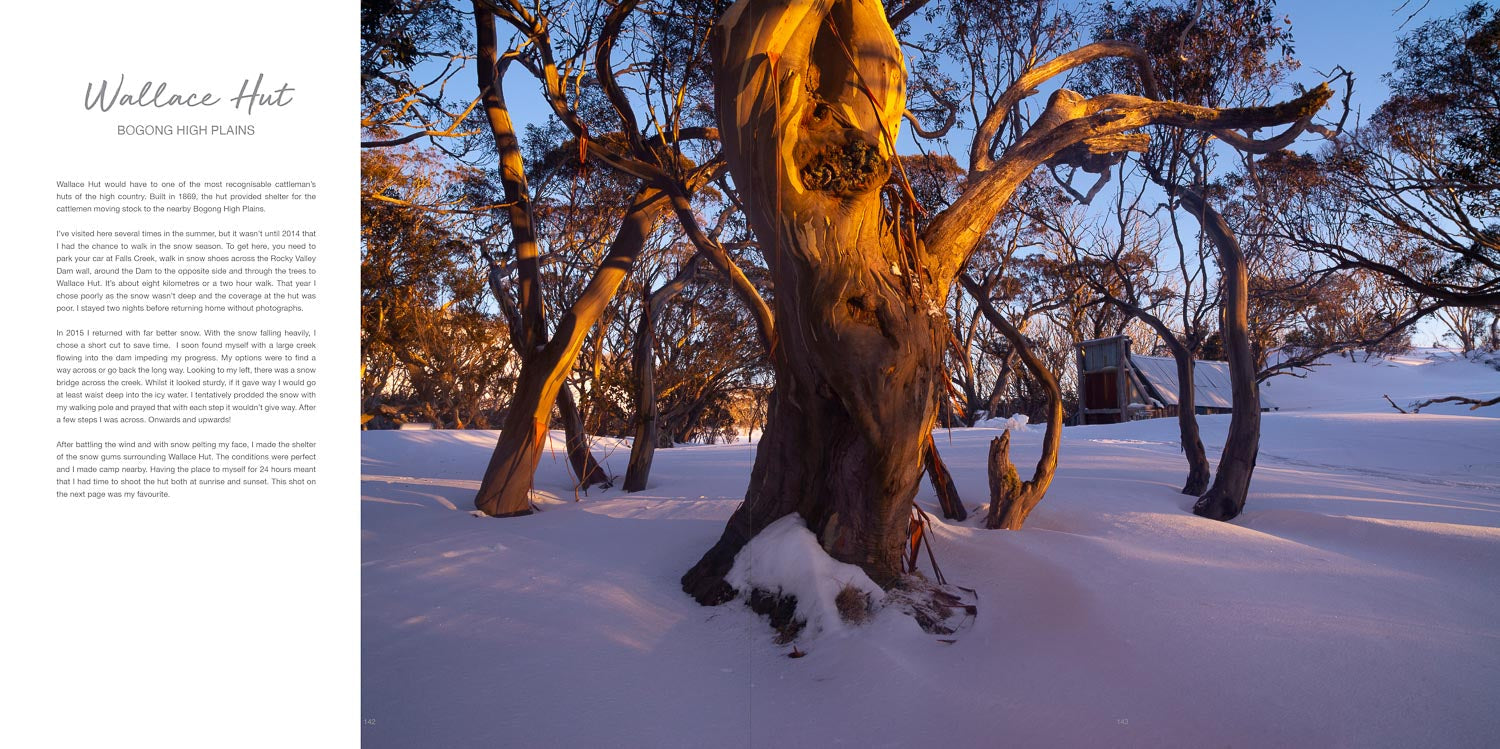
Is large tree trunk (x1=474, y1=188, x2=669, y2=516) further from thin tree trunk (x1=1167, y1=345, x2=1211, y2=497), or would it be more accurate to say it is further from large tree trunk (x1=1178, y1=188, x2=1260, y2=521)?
thin tree trunk (x1=1167, y1=345, x2=1211, y2=497)

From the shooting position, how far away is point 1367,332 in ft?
54.0

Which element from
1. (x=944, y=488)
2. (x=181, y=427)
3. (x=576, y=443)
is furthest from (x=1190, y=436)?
(x=181, y=427)

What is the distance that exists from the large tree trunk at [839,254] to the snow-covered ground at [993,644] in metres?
0.44

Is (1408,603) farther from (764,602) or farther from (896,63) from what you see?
(896,63)

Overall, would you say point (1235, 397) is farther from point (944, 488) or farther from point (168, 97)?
point (168, 97)

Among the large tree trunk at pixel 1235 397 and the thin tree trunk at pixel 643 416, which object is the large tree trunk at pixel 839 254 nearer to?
the large tree trunk at pixel 1235 397

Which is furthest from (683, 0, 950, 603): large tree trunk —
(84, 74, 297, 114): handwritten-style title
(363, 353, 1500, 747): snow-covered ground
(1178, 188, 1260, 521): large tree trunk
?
(1178, 188, 1260, 521): large tree trunk

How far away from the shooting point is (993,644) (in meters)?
2.38

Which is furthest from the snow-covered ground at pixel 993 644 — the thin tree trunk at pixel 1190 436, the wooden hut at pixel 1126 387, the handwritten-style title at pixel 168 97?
the wooden hut at pixel 1126 387

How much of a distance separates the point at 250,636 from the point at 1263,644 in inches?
99.1

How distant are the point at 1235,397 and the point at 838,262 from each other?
3.26m

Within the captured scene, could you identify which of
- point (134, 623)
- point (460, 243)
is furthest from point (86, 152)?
point (460, 243)

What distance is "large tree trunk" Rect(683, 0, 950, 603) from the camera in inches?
101

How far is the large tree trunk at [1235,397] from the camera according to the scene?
179 inches
